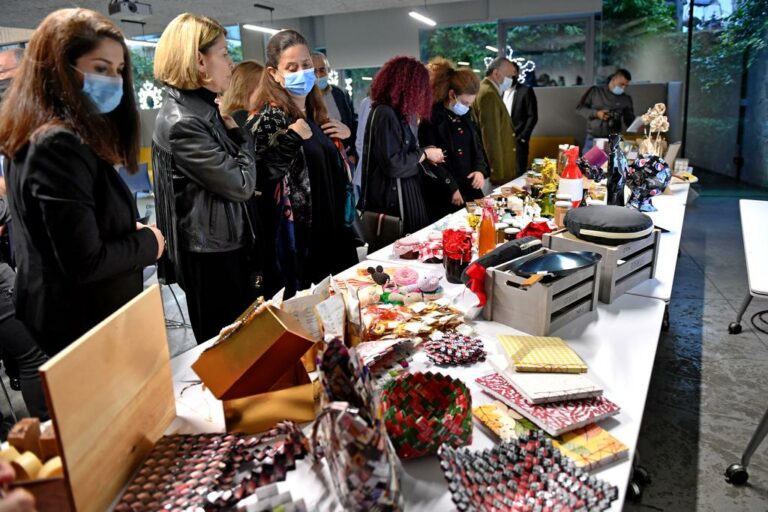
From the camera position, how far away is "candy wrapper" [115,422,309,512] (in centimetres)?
96

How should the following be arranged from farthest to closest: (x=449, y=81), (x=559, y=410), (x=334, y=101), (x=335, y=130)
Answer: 1. (x=334, y=101)
2. (x=449, y=81)
3. (x=335, y=130)
4. (x=559, y=410)

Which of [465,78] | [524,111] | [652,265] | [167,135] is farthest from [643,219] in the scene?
[524,111]

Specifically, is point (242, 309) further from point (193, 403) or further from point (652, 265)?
point (652, 265)

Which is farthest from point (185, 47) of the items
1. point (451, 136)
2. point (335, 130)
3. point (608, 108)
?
point (608, 108)

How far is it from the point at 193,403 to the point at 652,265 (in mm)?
1625

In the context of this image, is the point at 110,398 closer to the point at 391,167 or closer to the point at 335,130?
the point at 335,130

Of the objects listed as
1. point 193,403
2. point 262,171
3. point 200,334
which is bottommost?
point 200,334

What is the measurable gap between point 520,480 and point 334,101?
3.74 meters

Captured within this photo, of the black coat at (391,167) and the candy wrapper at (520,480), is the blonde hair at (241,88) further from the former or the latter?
the candy wrapper at (520,480)

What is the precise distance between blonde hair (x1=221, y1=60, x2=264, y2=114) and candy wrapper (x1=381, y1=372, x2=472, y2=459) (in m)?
2.47

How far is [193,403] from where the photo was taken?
1.30 metres

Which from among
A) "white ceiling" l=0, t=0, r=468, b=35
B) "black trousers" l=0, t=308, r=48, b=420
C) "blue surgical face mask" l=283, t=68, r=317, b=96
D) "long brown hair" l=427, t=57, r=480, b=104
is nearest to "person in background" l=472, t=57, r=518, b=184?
"long brown hair" l=427, t=57, r=480, b=104

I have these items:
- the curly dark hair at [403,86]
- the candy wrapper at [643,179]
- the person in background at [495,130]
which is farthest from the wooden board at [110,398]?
the person in background at [495,130]

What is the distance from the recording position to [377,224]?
3.01 metres
